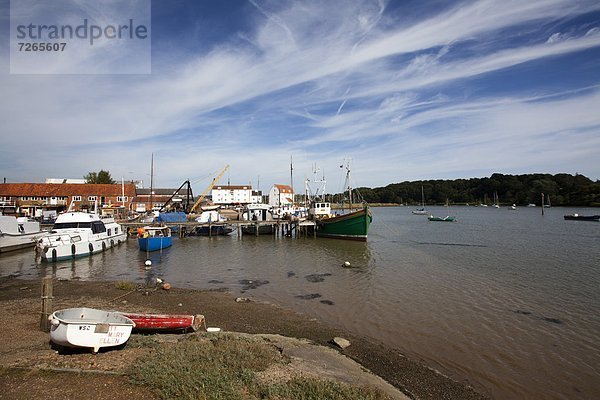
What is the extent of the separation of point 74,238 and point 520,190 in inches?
6549

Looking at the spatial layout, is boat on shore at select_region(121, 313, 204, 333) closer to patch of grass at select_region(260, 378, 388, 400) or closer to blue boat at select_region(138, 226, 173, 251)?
patch of grass at select_region(260, 378, 388, 400)

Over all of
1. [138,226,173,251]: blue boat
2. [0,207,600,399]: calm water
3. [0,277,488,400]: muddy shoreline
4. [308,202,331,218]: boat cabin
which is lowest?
[0,207,600,399]: calm water

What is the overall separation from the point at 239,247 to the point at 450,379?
3049 cm

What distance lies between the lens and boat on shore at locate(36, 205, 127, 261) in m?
26.7

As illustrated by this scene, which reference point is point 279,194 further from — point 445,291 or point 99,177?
point 445,291

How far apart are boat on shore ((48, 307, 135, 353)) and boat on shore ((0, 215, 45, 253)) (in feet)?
99.5

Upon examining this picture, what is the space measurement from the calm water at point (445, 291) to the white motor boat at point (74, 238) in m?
0.97

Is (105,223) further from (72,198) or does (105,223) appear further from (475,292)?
(72,198)

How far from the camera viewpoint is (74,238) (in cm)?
2822

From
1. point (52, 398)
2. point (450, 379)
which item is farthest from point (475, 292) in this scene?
point (52, 398)

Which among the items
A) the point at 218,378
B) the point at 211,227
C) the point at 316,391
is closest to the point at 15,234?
the point at 211,227

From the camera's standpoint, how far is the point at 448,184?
7608 inches

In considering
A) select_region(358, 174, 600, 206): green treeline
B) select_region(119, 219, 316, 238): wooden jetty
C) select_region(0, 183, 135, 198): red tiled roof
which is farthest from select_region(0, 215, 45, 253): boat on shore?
select_region(358, 174, 600, 206): green treeline

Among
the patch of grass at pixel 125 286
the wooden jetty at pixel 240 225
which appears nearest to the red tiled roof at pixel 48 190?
the wooden jetty at pixel 240 225
